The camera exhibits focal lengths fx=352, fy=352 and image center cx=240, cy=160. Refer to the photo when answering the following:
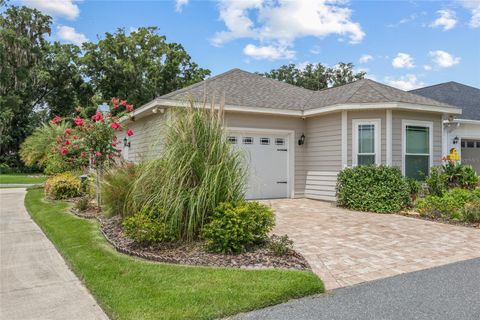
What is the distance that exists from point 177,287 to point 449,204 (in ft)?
21.6

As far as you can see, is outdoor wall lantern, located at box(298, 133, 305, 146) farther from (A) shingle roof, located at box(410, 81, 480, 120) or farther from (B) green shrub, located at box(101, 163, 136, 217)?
(A) shingle roof, located at box(410, 81, 480, 120)

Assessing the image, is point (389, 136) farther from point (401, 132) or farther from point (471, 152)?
point (471, 152)

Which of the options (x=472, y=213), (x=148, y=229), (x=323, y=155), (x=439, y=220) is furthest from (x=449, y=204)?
(x=148, y=229)

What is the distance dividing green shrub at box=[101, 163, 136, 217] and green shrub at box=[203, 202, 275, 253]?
2.34 metres

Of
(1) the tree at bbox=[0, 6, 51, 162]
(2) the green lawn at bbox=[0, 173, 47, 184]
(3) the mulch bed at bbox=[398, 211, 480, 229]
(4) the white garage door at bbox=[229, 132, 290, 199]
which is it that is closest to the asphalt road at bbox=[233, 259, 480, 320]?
(3) the mulch bed at bbox=[398, 211, 480, 229]

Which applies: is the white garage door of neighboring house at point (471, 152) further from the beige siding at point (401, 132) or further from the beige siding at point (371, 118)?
the beige siding at point (371, 118)

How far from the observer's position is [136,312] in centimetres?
294

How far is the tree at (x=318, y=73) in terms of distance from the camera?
34344 millimetres

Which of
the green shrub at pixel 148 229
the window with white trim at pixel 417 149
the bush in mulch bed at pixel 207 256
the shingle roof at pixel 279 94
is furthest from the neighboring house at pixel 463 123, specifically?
the green shrub at pixel 148 229

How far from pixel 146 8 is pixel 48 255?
10.3 meters

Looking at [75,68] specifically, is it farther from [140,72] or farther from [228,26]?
[228,26]

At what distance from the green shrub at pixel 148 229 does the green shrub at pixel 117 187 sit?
160cm

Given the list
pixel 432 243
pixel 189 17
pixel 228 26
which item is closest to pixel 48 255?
pixel 432 243

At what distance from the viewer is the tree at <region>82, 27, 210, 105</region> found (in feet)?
89.7
